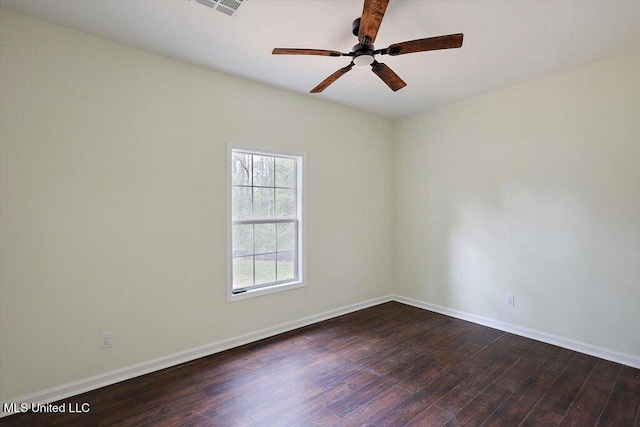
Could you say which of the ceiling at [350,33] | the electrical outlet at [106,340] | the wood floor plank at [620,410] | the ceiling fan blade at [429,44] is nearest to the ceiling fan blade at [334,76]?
the ceiling at [350,33]

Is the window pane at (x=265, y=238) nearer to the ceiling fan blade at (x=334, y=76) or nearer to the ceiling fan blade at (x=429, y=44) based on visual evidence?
the ceiling fan blade at (x=334, y=76)

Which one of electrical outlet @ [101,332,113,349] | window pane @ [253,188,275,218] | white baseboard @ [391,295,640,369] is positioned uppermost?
window pane @ [253,188,275,218]

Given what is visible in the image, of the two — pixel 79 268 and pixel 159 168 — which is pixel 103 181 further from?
pixel 79 268

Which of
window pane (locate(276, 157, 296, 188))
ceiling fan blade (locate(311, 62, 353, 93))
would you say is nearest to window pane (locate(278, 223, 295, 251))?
window pane (locate(276, 157, 296, 188))

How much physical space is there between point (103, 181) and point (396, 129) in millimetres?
3790

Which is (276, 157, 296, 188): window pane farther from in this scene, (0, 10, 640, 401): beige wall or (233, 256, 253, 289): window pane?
(233, 256, 253, 289): window pane

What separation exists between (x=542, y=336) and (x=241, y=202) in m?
3.46

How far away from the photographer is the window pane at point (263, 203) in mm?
3412

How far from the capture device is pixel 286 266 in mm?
3682

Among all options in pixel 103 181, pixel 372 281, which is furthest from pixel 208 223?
→ pixel 372 281

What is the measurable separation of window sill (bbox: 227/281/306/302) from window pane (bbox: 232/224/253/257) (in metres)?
0.40

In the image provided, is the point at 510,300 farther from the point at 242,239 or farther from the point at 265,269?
the point at 242,239

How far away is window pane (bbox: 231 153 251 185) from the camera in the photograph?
10.7 feet

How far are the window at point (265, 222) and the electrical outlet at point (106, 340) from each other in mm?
1045
